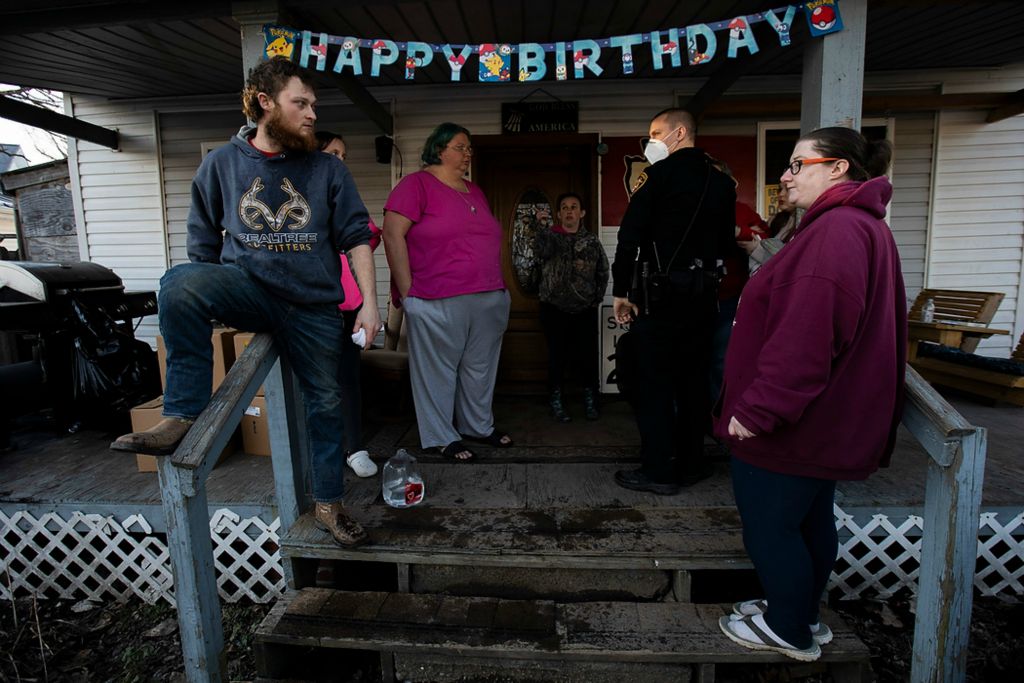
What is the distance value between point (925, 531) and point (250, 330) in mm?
2535

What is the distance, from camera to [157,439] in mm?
1808

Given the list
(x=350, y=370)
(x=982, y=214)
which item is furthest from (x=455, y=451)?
(x=982, y=214)

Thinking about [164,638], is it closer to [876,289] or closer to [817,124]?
[876,289]

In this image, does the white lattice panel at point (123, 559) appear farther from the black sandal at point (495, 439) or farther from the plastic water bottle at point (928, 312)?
the plastic water bottle at point (928, 312)

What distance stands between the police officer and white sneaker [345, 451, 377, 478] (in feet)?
4.80

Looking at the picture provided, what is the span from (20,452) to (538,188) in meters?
4.53

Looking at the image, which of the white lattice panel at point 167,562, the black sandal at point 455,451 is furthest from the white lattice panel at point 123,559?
the black sandal at point 455,451

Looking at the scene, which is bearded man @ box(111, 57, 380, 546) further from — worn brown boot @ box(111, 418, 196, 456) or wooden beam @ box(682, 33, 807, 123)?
wooden beam @ box(682, 33, 807, 123)

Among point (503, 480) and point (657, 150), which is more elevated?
point (657, 150)

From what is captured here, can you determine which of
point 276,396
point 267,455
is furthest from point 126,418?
point 276,396

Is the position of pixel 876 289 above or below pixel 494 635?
above

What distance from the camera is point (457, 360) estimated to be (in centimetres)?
324

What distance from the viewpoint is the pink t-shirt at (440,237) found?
3057mm

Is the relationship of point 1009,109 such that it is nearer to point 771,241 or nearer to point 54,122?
point 771,241
